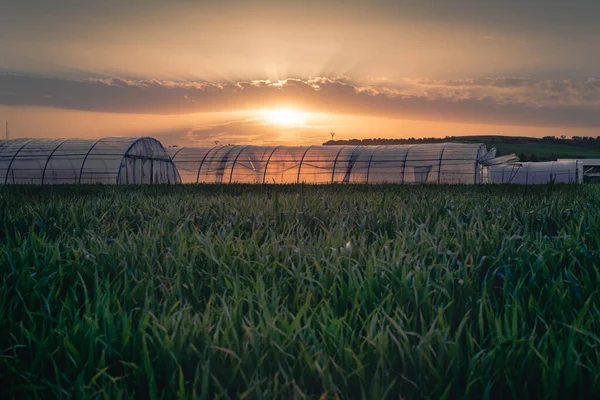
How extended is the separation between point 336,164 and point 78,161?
11.1 m

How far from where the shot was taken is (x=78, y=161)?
23.3 metres

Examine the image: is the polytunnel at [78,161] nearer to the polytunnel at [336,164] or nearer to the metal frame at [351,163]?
the polytunnel at [336,164]

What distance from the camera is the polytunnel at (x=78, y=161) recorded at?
22.9 meters

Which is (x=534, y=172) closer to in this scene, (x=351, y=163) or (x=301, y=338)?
(x=351, y=163)

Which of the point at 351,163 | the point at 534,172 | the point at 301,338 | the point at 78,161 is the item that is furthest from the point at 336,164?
the point at 301,338

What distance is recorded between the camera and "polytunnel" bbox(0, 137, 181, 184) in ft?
75.0

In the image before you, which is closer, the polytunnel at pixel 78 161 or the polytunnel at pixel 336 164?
the polytunnel at pixel 78 161

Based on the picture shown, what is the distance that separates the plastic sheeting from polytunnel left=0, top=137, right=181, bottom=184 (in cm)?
1901

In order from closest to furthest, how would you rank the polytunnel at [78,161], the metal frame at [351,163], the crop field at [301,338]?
the crop field at [301,338]
the polytunnel at [78,161]
the metal frame at [351,163]

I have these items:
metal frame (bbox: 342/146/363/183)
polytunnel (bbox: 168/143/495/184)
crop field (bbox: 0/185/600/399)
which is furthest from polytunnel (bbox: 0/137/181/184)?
crop field (bbox: 0/185/600/399)

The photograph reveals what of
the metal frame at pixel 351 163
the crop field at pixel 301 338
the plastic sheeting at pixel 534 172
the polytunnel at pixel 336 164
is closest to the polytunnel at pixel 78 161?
the polytunnel at pixel 336 164

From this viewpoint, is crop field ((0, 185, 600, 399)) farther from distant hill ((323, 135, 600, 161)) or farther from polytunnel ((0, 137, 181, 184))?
distant hill ((323, 135, 600, 161))

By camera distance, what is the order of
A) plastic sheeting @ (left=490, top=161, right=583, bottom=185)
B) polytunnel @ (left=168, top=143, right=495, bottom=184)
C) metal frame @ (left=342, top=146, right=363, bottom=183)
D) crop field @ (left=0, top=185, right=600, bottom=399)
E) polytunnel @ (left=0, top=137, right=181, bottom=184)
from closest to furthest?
1. crop field @ (left=0, top=185, right=600, bottom=399)
2. polytunnel @ (left=0, top=137, right=181, bottom=184)
3. polytunnel @ (left=168, top=143, right=495, bottom=184)
4. metal frame @ (left=342, top=146, right=363, bottom=183)
5. plastic sheeting @ (left=490, top=161, right=583, bottom=185)

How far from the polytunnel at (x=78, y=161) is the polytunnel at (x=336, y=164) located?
2.82 metres
